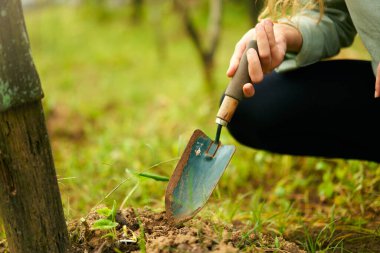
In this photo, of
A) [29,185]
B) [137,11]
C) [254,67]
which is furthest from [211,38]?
[137,11]

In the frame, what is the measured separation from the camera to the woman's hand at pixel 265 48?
1.36 metres

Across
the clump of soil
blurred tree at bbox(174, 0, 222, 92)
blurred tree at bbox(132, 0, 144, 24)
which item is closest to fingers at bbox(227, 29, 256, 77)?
the clump of soil

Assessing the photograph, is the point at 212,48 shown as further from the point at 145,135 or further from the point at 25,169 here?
the point at 25,169

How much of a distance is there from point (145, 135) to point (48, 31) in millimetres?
5518

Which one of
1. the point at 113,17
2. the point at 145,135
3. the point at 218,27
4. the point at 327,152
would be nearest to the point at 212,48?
the point at 218,27

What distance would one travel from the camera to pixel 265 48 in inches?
54.0

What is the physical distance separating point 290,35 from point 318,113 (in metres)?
0.30

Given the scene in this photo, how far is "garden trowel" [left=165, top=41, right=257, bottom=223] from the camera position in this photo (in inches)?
52.9

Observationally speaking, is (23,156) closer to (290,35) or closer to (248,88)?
(248,88)

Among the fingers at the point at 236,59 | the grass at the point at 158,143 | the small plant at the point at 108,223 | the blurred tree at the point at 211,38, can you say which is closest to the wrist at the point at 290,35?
the fingers at the point at 236,59

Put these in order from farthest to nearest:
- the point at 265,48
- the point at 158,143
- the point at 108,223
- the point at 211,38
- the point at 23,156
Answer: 1. the point at 211,38
2. the point at 158,143
3. the point at 265,48
4. the point at 108,223
5. the point at 23,156

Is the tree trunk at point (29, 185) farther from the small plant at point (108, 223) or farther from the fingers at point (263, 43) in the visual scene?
the fingers at point (263, 43)

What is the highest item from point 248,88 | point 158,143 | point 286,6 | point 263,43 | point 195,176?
Answer: point 286,6

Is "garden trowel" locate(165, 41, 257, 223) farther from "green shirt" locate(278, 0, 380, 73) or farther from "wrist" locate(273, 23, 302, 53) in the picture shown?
"green shirt" locate(278, 0, 380, 73)
